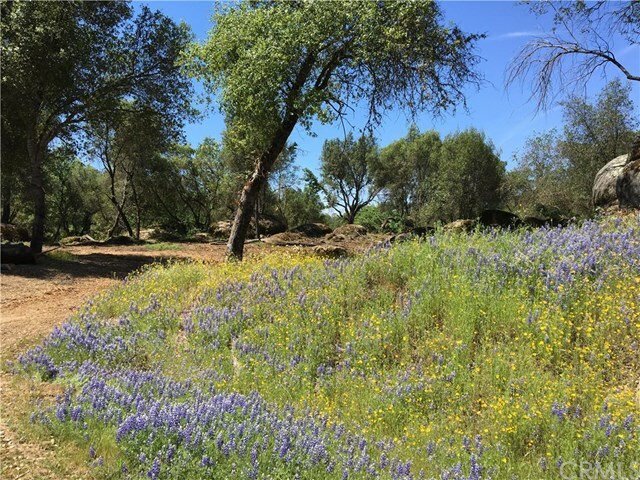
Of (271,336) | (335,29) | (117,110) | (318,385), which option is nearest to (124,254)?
(117,110)

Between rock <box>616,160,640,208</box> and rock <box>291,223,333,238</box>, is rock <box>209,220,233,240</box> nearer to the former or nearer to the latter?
rock <box>291,223,333,238</box>

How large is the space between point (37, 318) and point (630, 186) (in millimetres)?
13951

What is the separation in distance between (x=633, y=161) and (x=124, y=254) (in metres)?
19.2

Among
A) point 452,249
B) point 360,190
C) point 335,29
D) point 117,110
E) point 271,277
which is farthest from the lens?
point 360,190

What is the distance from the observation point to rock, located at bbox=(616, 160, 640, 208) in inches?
446

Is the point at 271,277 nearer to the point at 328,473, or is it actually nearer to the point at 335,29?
the point at 328,473

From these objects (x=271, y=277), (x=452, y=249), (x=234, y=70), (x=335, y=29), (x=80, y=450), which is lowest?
(x=80, y=450)

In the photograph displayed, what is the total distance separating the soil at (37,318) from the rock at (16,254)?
357 mm

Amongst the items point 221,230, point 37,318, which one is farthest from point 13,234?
point 37,318

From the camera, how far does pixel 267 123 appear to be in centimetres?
1246

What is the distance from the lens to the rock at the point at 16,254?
14.5m

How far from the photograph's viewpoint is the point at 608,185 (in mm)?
14039

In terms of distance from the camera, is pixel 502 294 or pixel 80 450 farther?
pixel 502 294

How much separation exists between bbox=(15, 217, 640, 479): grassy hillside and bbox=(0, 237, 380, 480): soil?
0.19m
